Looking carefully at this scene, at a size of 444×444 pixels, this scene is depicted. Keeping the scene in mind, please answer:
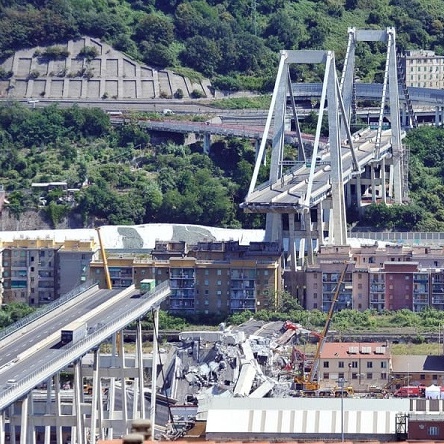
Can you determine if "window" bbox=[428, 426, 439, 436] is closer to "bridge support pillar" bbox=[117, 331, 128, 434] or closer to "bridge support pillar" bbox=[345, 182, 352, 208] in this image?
"bridge support pillar" bbox=[117, 331, 128, 434]

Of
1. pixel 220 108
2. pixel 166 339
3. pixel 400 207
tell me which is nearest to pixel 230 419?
pixel 166 339

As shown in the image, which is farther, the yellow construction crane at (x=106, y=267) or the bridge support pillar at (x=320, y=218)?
the bridge support pillar at (x=320, y=218)

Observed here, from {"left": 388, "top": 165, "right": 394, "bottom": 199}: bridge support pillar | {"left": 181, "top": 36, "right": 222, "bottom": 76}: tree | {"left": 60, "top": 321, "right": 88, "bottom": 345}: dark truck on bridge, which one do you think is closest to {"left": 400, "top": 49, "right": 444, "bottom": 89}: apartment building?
{"left": 181, "top": 36, "right": 222, "bottom": 76}: tree

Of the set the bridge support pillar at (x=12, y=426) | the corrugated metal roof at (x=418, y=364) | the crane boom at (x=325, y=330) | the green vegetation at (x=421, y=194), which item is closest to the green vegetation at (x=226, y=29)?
the green vegetation at (x=421, y=194)

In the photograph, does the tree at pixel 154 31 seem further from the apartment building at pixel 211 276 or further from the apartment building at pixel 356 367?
the apartment building at pixel 356 367

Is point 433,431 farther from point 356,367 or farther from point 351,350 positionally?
point 351,350

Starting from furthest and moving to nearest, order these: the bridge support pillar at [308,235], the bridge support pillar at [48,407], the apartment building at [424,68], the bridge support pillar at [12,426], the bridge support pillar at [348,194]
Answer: the apartment building at [424,68] → the bridge support pillar at [348,194] → the bridge support pillar at [308,235] → the bridge support pillar at [48,407] → the bridge support pillar at [12,426]
